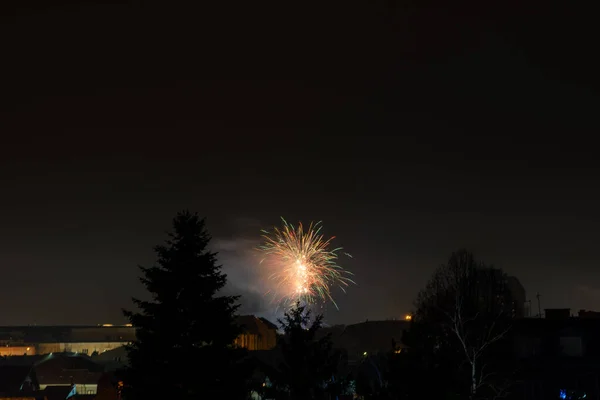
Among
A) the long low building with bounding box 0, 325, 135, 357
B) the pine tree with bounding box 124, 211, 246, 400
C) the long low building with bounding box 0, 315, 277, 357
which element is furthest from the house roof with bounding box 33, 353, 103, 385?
the pine tree with bounding box 124, 211, 246, 400

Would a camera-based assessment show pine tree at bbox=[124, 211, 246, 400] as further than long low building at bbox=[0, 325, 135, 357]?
No

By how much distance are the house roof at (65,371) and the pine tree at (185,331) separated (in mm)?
89820

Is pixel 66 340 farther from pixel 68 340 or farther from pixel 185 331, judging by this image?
pixel 185 331

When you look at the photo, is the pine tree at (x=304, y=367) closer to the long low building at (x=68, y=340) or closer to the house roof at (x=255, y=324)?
the house roof at (x=255, y=324)

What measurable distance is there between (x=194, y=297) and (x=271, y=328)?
116105 millimetres

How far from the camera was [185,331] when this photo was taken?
26.3m

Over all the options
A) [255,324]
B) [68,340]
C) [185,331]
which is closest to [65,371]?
[255,324]

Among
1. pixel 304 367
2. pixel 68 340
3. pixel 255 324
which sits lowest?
pixel 304 367

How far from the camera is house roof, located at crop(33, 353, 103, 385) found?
11412 centimetres

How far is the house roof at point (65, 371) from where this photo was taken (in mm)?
114125

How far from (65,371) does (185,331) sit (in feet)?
317

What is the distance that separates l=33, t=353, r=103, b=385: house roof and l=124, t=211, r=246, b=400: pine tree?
8982 cm

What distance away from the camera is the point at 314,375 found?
2600 cm

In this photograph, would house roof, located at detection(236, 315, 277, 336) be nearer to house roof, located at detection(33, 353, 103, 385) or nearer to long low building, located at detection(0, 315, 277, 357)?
house roof, located at detection(33, 353, 103, 385)
